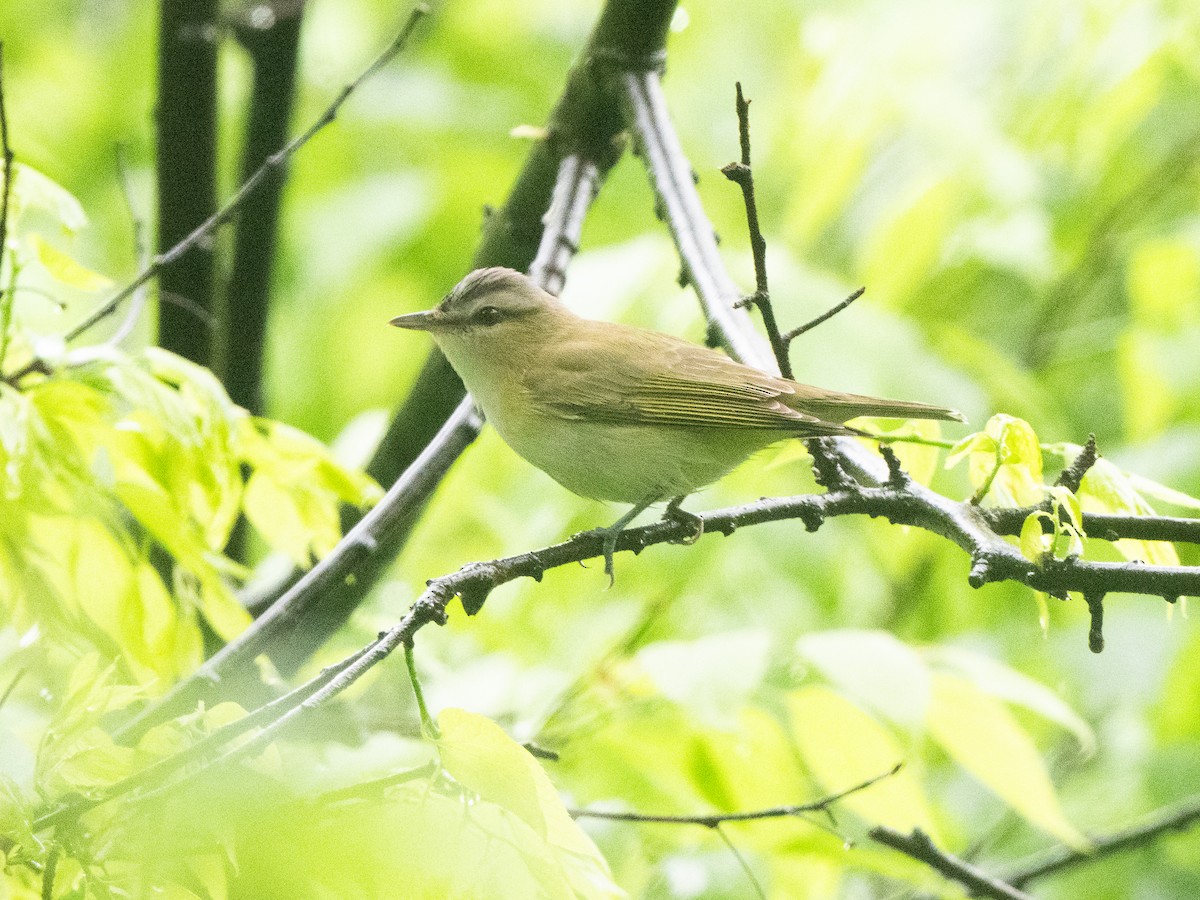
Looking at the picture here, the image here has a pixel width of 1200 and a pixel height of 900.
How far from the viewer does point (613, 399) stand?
2730mm

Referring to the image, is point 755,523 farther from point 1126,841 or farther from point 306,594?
point 1126,841

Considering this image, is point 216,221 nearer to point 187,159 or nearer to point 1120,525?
point 187,159

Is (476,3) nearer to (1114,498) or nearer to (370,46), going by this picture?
(370,46)

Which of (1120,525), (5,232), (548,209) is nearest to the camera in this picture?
(1120,525)

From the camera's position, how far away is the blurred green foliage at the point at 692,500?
Answer: 155 cm

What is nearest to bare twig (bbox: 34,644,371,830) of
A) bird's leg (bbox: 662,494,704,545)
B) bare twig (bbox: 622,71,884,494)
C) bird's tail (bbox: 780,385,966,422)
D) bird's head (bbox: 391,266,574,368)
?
bird's leg (bbox: 662,494,704,545)

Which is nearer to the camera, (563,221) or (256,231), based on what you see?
(563,221)

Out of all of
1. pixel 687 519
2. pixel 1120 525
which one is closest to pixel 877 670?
pixel 687 519

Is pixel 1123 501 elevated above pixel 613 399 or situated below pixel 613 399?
below

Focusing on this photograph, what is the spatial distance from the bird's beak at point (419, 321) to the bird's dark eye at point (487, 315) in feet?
0.37

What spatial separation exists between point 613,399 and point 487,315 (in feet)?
1.44

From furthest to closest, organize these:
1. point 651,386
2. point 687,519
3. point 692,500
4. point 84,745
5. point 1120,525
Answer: point 692,500, point 651,386, point 687,519, point 1120,525, point 84,745

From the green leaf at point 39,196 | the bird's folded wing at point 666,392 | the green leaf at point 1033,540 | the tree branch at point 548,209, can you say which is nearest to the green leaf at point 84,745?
the green leaf at point 39,196

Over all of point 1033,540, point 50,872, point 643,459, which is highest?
point 643,459
